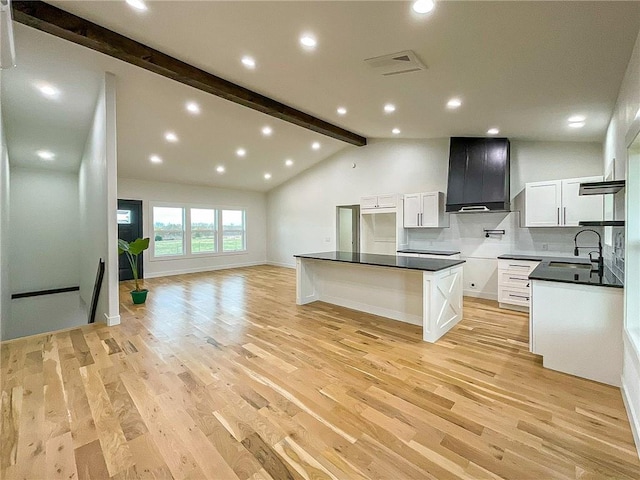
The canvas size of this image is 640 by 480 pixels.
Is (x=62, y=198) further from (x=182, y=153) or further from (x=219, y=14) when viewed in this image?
(x=219, y=14)

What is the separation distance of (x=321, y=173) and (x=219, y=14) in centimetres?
607

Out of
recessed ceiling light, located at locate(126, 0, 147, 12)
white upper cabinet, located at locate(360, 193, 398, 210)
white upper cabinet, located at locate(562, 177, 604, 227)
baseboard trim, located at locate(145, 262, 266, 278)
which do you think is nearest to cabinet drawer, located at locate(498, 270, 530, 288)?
white upper cabinet, located at locate(562, 177, 604, 227)

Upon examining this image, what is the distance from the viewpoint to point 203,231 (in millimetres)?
9172

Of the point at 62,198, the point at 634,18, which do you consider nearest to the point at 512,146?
the point at 634,18

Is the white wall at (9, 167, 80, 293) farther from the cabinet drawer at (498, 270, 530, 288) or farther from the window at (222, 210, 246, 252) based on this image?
the cabinet drawer at (498, 270, 530, 288)

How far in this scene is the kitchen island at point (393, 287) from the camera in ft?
11.2

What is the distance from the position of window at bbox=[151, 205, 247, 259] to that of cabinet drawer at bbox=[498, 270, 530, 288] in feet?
26.0

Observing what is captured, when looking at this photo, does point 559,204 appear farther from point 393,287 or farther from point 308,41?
point 308,41

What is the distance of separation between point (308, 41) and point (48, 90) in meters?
4.08

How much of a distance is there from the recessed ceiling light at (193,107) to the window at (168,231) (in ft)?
13.5

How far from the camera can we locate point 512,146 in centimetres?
511

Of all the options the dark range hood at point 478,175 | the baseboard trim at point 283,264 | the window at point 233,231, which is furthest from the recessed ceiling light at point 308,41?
the window at point 233,231

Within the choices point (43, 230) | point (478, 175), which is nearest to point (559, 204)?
point (478, 175)

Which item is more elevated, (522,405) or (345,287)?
(345,287)
